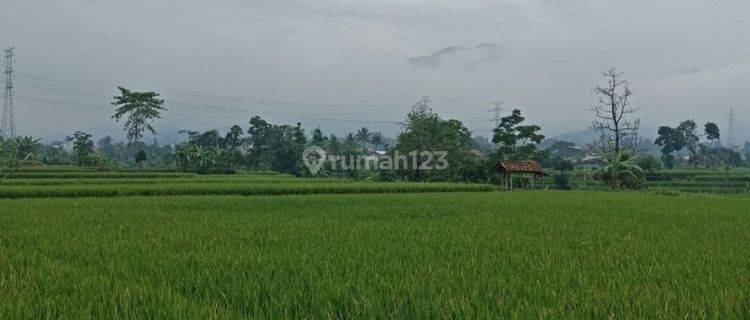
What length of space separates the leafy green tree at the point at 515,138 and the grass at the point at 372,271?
106 ft

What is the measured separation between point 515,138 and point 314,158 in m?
21.4

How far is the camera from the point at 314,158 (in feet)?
169

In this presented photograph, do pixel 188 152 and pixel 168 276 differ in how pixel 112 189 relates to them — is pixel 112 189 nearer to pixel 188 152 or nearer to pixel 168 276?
pixel 168 276

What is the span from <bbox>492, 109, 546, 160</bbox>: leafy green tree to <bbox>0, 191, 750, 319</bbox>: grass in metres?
32.2

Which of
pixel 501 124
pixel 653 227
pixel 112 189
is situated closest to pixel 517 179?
pixel 501 124

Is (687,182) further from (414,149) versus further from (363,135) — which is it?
(363,135)

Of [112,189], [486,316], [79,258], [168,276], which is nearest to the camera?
[486,316]

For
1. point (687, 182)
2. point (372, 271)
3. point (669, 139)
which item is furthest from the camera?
point (669, 139)

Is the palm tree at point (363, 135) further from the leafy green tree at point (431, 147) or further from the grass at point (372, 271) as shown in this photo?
the grass at point (372, 271)

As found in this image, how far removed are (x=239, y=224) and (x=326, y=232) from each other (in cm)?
179

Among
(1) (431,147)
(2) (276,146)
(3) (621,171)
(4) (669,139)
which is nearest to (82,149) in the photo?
(2) (276,146)

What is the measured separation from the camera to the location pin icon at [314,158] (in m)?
51.0

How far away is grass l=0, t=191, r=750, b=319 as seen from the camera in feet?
8.50

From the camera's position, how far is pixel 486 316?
237cm
